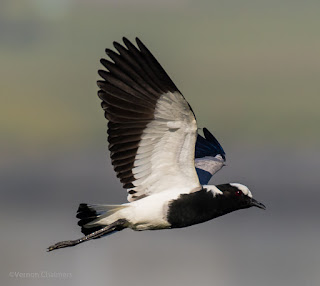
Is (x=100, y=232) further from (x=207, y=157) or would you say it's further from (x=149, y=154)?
(x=207, y=157)

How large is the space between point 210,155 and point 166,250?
4662 cm

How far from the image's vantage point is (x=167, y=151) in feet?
59.9

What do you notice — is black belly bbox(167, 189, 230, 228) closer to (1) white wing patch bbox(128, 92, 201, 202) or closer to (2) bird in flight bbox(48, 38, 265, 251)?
(2) bird in flight bbox(48, 38, 265, 251)

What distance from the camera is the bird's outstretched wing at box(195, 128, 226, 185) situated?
20.8 meters

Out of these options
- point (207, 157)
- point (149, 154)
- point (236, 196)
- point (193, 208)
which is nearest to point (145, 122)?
point (149, 154)

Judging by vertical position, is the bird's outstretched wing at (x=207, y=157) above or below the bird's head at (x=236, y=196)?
above

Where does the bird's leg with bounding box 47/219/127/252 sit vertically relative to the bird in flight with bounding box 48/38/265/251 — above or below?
below

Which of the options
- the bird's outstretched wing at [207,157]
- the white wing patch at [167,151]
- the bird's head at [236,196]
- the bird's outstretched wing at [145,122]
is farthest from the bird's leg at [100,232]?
the bird's outstretched wing at [207,157]

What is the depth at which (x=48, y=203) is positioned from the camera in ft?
346

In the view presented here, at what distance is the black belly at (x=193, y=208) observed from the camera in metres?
18.5

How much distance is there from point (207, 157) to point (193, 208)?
3.18m

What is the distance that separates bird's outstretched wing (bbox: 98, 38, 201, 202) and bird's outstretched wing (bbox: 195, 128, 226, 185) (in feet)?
6.54

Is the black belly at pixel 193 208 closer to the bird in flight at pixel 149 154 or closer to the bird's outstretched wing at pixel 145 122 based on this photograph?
the bird in flight at pixel 149 154

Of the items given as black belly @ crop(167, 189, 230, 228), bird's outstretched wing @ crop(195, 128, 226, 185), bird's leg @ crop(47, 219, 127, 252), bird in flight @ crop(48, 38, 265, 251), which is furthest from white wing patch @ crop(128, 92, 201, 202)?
bird's outstretched wing @ crop(195, 128, 226, 185)
